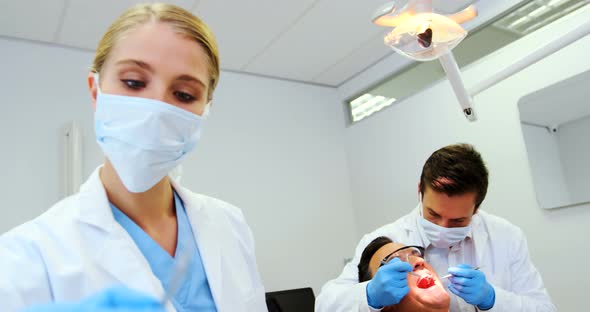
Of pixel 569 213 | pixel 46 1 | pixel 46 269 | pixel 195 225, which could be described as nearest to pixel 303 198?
pixel 569 213

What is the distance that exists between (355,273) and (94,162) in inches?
79.9

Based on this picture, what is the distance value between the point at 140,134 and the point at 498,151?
255 cm

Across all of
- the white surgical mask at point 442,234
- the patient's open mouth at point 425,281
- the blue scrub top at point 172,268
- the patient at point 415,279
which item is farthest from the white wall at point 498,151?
the blue scrub top at point 172,268

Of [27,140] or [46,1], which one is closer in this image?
[46,1]

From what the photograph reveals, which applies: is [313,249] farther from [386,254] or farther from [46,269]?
[46,269]

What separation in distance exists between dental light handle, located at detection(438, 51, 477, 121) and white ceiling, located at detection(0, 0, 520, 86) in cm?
150

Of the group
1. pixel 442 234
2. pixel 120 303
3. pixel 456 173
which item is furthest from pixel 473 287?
pixel 120 303

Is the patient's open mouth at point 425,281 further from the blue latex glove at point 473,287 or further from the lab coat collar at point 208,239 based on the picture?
the lab coat collar at point 208,239

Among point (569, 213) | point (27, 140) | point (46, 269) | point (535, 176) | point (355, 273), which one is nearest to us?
point (46, 269)

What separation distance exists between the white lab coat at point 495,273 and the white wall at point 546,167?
0.82 m

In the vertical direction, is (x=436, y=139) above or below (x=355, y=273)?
above

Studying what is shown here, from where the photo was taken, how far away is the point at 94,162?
3008 mm

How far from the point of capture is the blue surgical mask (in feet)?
2.66

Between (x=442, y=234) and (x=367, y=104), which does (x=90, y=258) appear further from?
(x=367, y=104)
